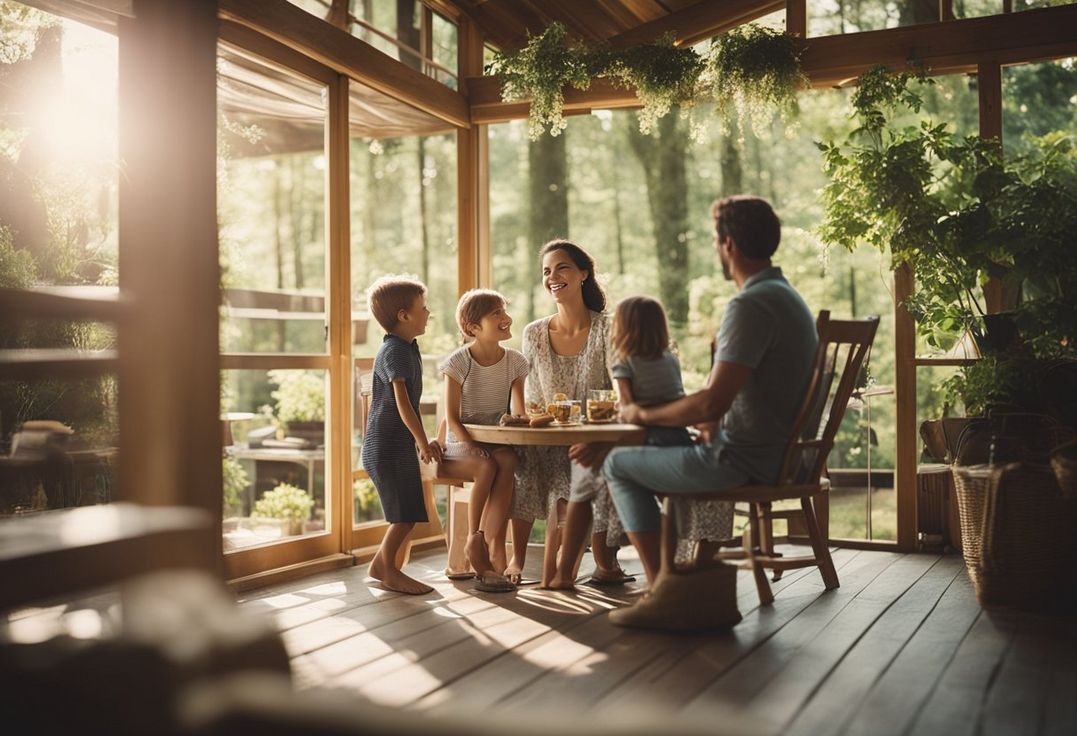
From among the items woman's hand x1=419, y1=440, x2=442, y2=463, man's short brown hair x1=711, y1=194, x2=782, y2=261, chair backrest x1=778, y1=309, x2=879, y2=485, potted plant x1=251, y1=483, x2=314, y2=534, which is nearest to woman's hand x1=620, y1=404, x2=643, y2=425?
chair backrest x1=778, y1=309, x2=879, y2=485

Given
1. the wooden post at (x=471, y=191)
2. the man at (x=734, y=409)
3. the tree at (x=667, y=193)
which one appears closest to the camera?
the man at (x=734, y=409)

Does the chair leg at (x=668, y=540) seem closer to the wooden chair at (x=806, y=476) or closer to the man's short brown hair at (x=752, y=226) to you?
the wooden chair at (x=806, y=476)

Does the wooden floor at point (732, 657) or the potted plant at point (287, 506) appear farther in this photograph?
the potted plant at point (287, 506)

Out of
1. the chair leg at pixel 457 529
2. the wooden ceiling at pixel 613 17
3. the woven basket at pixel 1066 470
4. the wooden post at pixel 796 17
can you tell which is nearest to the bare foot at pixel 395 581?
the chair leg at pixel 457 529

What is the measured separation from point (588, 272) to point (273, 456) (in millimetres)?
1891

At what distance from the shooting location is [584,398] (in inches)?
184

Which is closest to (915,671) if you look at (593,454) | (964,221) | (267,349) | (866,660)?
(866,660)

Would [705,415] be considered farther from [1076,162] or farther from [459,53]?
[459,53]

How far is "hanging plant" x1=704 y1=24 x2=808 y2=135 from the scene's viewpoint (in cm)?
518

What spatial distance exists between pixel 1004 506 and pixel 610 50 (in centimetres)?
309

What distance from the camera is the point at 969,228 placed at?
4.60m

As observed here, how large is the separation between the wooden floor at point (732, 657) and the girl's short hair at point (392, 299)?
1.15 metres

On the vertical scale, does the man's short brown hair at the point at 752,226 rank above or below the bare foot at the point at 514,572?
above

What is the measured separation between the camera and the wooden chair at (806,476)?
3.61 m
